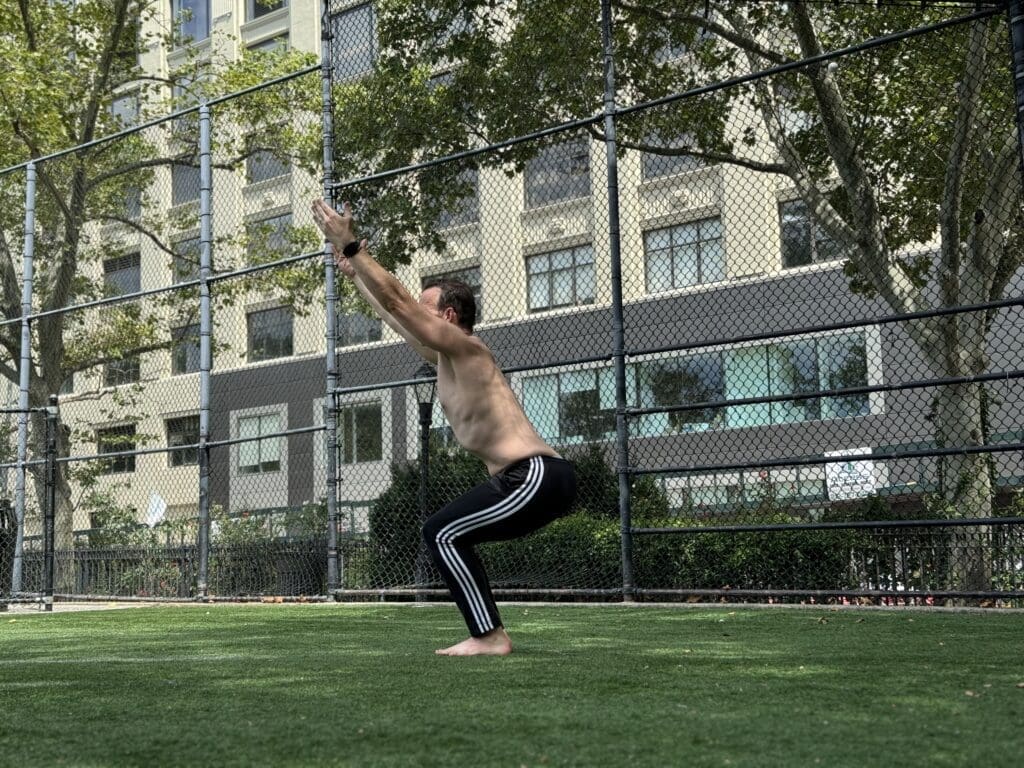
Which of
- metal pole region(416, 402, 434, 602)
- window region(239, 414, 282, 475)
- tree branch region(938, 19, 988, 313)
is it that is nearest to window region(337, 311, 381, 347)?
window region(239, 414, 282, 475)

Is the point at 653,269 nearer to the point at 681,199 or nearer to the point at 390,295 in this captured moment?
the point at 681,199

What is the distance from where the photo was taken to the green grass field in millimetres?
2939

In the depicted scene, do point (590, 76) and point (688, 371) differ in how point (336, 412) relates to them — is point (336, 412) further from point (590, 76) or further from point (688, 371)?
point (688, 371)

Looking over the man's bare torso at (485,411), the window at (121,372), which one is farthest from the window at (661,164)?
the window at (121,372)

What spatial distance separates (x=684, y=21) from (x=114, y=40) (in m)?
12.6

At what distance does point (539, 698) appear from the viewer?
3.81 m

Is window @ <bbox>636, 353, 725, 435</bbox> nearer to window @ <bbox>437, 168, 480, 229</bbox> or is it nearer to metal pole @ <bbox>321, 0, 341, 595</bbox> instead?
window @ <bbox>437, 168, 480, 229</bbox>

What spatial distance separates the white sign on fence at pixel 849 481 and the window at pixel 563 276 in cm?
773

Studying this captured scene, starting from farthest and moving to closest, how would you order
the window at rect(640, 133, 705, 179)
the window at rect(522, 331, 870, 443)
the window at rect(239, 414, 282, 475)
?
the window at rect(239, 414, 282, 475)
the window at rect(522, 331, 870, 443)
the window at rect(640, 133, 705, 179)

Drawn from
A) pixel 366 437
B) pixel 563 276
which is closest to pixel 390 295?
pixel 563 276

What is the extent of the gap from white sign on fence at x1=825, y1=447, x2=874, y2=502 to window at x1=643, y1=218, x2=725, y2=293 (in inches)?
136

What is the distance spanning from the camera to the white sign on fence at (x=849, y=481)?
47.3ft

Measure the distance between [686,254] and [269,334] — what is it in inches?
732

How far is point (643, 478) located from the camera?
1617cm
